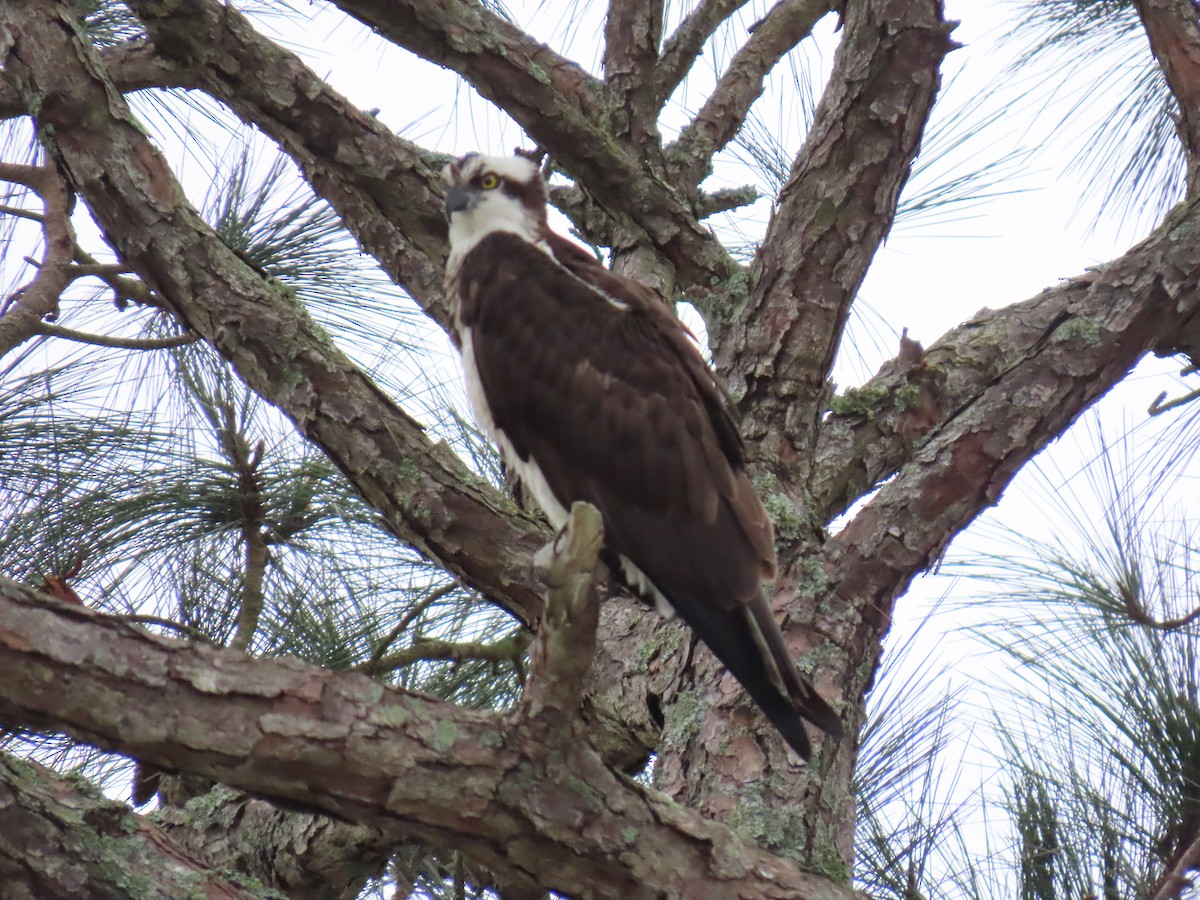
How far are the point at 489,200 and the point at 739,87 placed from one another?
5.23ft

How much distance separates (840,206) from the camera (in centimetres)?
372

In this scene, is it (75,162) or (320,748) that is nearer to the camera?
(320,748)

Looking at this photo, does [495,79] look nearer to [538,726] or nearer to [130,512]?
[130,512]

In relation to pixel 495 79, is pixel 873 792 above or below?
below

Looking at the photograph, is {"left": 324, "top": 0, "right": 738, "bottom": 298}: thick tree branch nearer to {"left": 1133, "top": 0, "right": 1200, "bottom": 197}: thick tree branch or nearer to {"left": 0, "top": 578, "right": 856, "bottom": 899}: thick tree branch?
{"left": 1133, "top": 0, "right": 1200, "bottom": 197}: thick tree branch

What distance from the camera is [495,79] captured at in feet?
13.2

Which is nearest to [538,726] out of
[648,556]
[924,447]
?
[648,556]

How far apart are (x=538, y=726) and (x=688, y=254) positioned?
85.4 inches

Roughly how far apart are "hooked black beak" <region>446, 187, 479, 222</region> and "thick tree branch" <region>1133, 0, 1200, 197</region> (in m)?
2.08

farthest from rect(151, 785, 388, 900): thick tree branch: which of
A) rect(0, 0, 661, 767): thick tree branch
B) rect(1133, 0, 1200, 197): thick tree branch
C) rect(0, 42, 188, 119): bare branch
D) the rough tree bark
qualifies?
rect(1133, 0, 1200, 197): thick tree branch

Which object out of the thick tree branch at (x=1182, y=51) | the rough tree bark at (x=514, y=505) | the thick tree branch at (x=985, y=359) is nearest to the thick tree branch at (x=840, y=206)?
the rough tree bark at (x=514, y=505)

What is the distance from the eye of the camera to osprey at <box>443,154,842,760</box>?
288cm

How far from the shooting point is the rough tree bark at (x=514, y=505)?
88.6 inches

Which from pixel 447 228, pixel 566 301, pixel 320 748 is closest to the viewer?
pixel 320 748
